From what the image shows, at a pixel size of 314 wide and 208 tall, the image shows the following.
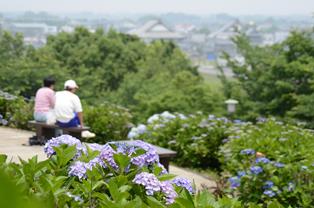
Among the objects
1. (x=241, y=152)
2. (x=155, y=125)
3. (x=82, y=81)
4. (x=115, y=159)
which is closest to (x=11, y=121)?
(x=155, y=125)

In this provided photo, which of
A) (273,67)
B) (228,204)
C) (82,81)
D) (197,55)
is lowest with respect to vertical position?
(197,55)

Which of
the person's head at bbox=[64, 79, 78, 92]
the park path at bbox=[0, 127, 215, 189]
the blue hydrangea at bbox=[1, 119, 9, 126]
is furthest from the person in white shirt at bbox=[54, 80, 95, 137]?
the blue hydrangea at bbox=[1, 119, 9, 126]

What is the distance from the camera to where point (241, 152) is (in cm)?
650

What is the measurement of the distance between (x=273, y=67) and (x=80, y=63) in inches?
553

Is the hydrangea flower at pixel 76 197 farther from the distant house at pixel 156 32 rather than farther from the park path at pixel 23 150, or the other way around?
the distant house at pixel 156 32

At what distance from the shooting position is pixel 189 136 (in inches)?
334

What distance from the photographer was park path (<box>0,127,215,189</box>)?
7.12m

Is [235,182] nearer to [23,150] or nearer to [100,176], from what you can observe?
[23,150]

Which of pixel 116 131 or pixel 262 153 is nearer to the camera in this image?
pixel 262 153

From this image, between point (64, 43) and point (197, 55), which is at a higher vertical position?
point (64, 43)

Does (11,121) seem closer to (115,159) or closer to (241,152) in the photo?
(241,152)

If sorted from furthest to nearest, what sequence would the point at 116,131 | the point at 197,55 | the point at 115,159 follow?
the point at 197,55 < the point at 116,131 < the point at 115,159

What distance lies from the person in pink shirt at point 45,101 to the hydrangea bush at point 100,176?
583 cm

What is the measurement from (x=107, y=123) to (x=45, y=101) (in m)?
1.47
